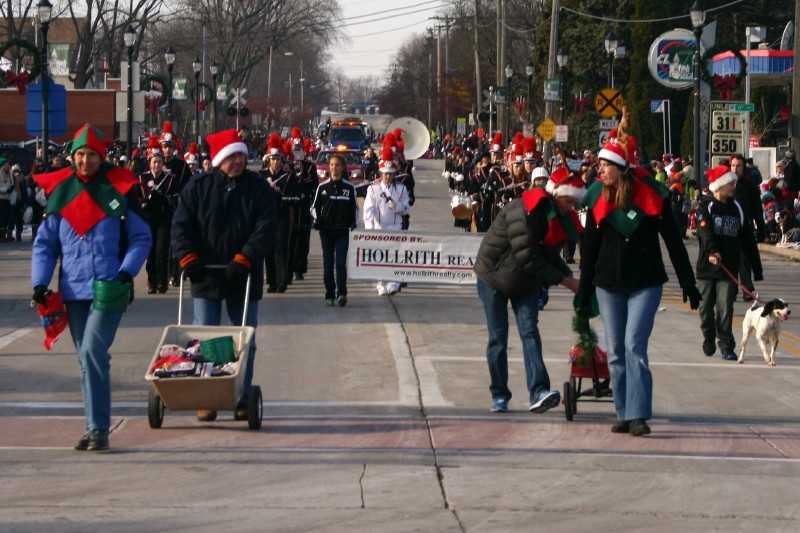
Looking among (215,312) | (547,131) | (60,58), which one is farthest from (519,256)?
(60,58)

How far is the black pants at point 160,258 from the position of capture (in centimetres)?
2066

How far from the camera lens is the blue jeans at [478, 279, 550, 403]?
11305mm

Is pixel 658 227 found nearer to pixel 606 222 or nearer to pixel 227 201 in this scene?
pixel 606 222

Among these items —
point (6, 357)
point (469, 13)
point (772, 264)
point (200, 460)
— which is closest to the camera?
point (200, 460)

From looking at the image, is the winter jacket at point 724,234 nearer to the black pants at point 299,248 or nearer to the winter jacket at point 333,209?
the winter jacket at point 333,209

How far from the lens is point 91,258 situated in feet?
31.3

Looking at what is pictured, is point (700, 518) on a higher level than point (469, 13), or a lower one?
lower

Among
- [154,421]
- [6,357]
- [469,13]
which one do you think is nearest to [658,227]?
[154,421]

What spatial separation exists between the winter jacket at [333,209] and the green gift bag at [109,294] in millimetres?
9699

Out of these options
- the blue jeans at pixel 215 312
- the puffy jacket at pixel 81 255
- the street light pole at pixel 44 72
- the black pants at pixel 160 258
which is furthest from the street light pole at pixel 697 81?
the puffy jacket at pixel 81 255

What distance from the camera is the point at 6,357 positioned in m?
14.8

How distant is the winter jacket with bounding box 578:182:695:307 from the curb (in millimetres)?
19823

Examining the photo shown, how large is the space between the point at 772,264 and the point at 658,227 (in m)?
18.8

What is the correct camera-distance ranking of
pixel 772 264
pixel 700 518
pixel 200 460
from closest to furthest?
pixel 700 518 < pixel 200 460 < pixel 772 264
